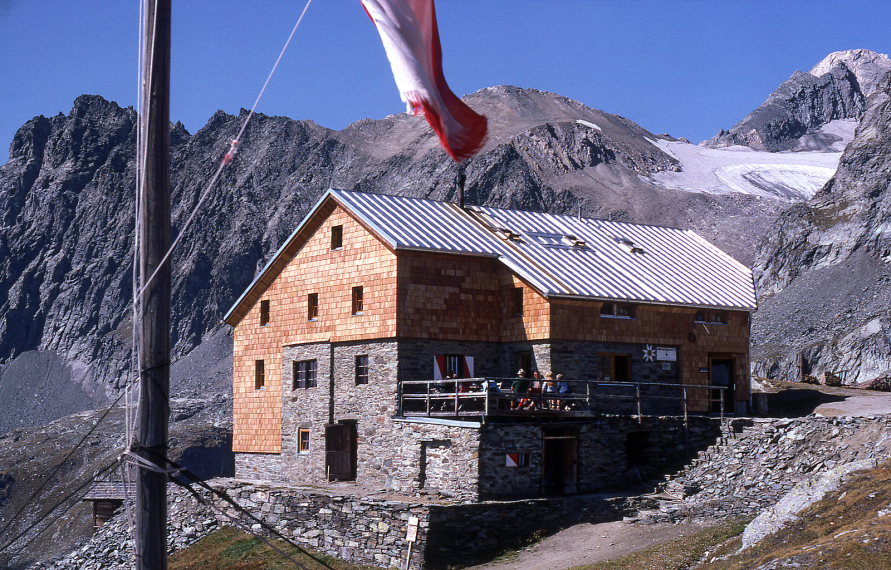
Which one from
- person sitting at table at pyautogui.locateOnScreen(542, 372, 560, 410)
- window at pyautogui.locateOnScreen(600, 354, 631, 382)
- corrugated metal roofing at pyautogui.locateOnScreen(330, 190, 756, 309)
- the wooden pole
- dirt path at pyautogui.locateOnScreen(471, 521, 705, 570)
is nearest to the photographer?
the wooden pole

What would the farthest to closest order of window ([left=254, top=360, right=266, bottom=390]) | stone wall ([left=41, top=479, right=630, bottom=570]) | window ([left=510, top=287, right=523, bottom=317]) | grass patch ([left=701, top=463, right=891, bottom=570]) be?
window ([left=254, top=360, right=266, bottom=390])
window ([left=510, top=287, right=523, bottom=317])
stone wall ([left=41, top=479, right=630, bottom=570])
grass patch ([left=701, top=463, right=891, bottom=570])

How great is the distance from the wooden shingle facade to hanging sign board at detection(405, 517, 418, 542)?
2656 mm

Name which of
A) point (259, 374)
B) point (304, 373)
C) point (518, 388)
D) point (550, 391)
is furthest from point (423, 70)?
point (259, 374)

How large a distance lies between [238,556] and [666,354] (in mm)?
17403

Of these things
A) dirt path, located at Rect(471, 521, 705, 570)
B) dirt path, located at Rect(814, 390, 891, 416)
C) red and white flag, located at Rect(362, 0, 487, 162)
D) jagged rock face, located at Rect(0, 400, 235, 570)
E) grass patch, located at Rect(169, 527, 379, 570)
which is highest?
red and white flag, located at Rect(362, 0, 487, 162)

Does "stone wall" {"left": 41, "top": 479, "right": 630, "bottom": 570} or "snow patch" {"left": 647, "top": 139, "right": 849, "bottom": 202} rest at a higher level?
"snow patch" {"left": 647, "top": 139, "right": 849, "bottom": 202}

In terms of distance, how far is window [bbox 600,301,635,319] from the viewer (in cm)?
3866

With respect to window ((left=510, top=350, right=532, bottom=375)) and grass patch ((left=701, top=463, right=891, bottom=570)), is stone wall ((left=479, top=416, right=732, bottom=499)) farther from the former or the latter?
grass patch ((left=701, top=463, right=891, bottom=570))

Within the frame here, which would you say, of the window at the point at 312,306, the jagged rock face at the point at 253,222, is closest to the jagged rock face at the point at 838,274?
the jagged rock face at the point at 253,222

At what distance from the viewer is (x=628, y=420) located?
119 ft

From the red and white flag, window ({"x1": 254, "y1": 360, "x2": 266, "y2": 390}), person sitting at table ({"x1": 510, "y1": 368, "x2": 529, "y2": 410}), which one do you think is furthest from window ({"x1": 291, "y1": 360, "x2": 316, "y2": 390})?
the red and white flag

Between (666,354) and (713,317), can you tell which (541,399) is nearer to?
(666,354)

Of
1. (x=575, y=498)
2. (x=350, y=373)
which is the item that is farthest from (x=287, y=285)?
(x=575, y=498)

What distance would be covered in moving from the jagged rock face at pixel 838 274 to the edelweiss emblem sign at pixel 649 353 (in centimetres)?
3837
